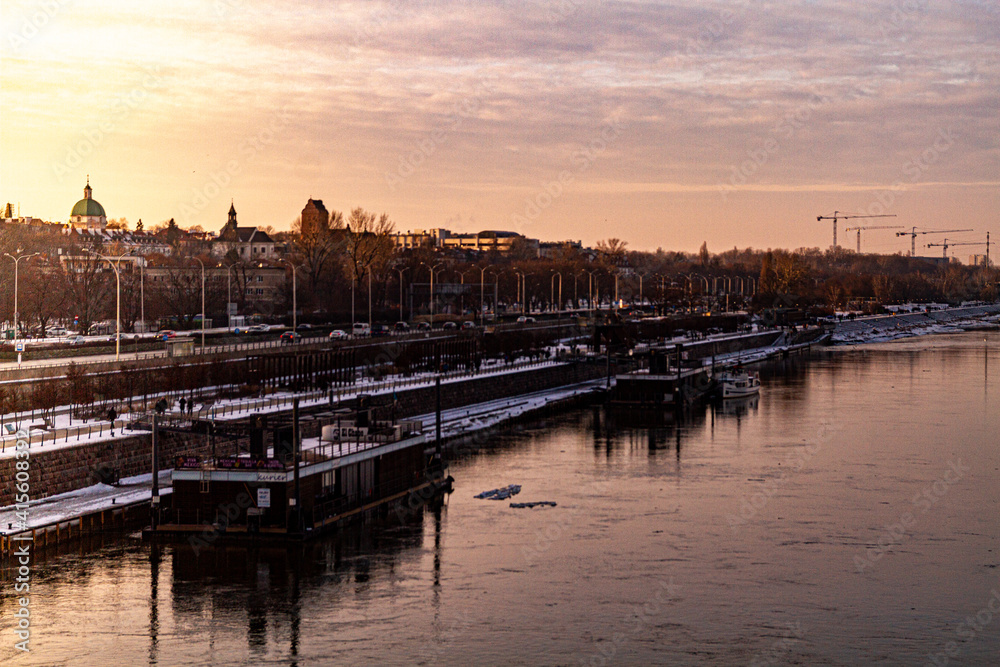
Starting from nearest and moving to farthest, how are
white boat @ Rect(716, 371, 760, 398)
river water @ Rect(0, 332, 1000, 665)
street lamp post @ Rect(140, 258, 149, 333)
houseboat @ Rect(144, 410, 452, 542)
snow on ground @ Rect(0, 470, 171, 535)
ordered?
river water @ Rect(0, 332, 1000, 665)
houseboat @ Rect(144, 410, 452, 542)
snow on ground @ Rect(0, 470, 171, 535)
street lamp post @ Rect(140, 258, 149, 333)
white boat @ Rect(716, 371, 760, 398)

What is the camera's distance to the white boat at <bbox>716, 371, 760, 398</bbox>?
93.8 m

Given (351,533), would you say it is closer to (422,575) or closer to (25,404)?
(422,575)

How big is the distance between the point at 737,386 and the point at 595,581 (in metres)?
61.0

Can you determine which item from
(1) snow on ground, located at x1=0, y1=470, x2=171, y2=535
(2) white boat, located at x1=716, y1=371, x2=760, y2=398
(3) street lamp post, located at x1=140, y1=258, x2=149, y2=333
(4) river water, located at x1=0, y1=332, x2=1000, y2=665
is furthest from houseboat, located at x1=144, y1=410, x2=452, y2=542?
(2) white boat, located at x1=716, y1=371, x2=760, y2=398

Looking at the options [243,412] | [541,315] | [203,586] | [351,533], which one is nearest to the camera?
[203,586]

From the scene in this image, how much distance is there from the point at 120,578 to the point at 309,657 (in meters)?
9.10

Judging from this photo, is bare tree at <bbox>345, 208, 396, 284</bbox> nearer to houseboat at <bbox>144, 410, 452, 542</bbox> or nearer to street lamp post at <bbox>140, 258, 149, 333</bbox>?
street lamp post at <bbox>140, 258, 149, 333</bbox>

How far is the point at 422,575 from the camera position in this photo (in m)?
37.2

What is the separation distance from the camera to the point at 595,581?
36.6 metres

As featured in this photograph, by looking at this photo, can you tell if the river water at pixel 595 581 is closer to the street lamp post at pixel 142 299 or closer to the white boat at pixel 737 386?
the white boat at pixel 737 386

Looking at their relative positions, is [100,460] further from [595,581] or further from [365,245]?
[365,245]

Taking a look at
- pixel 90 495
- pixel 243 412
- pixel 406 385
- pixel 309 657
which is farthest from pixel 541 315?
pixel 309 657

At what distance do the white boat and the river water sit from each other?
35563 millimetres

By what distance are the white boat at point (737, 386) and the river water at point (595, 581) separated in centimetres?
3556
